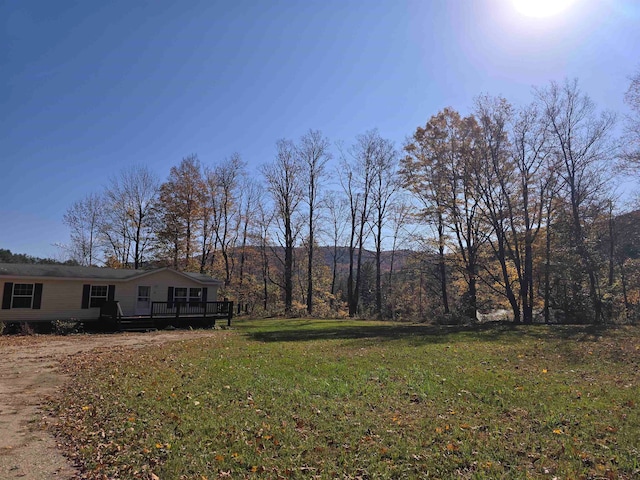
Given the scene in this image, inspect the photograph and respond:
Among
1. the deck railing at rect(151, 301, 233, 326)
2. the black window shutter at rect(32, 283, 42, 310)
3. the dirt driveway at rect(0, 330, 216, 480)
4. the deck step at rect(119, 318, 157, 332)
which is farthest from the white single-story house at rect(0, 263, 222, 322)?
the dirt driveway at rect(0, 330, 216, 480)

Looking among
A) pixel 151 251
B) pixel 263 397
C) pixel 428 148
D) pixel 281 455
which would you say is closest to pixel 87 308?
pixel 151 251

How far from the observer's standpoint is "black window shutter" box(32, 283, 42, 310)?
19016 millimetres

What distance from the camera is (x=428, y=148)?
2745 cm

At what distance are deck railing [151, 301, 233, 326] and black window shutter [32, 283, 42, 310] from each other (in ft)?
17.5

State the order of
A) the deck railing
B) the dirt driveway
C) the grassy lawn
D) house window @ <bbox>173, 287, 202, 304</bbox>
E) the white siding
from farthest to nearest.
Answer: house window @ <bbox>173, 287, 202, 304</bbox>
the deck railing
the white siding
the dirt driveway
the grassy lawn

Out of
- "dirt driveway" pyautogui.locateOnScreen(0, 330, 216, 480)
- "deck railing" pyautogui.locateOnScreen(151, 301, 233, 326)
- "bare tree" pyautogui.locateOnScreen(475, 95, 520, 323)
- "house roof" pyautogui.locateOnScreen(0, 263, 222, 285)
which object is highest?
"bare tree" pyautogui.locateOnScreen(475, 95, 520, 323)

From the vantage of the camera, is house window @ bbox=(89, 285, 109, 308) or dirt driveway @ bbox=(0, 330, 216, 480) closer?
dirt driveway @ bbox=(0, 330, 216, 480)

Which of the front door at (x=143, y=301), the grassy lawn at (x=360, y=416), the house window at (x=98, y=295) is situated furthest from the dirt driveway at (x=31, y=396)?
the front door at (x=143, y=301)

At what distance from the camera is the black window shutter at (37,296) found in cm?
1902

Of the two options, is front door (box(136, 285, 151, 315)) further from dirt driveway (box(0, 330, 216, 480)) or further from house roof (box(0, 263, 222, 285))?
dirt driveway (box(0, 330, 216, 480))

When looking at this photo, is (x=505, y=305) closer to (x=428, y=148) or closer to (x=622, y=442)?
(x=428, y=148)

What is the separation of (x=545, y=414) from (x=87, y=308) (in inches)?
859

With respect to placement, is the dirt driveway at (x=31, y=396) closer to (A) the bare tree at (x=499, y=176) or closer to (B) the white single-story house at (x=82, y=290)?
(B) the white single-story house at (x=82, y=290)

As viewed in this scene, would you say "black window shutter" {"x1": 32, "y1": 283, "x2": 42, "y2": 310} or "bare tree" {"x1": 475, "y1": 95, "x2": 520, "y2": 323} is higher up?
"bare tree" {"x1": 475, "y1": 95, "x2": 520, "y2": 323}
